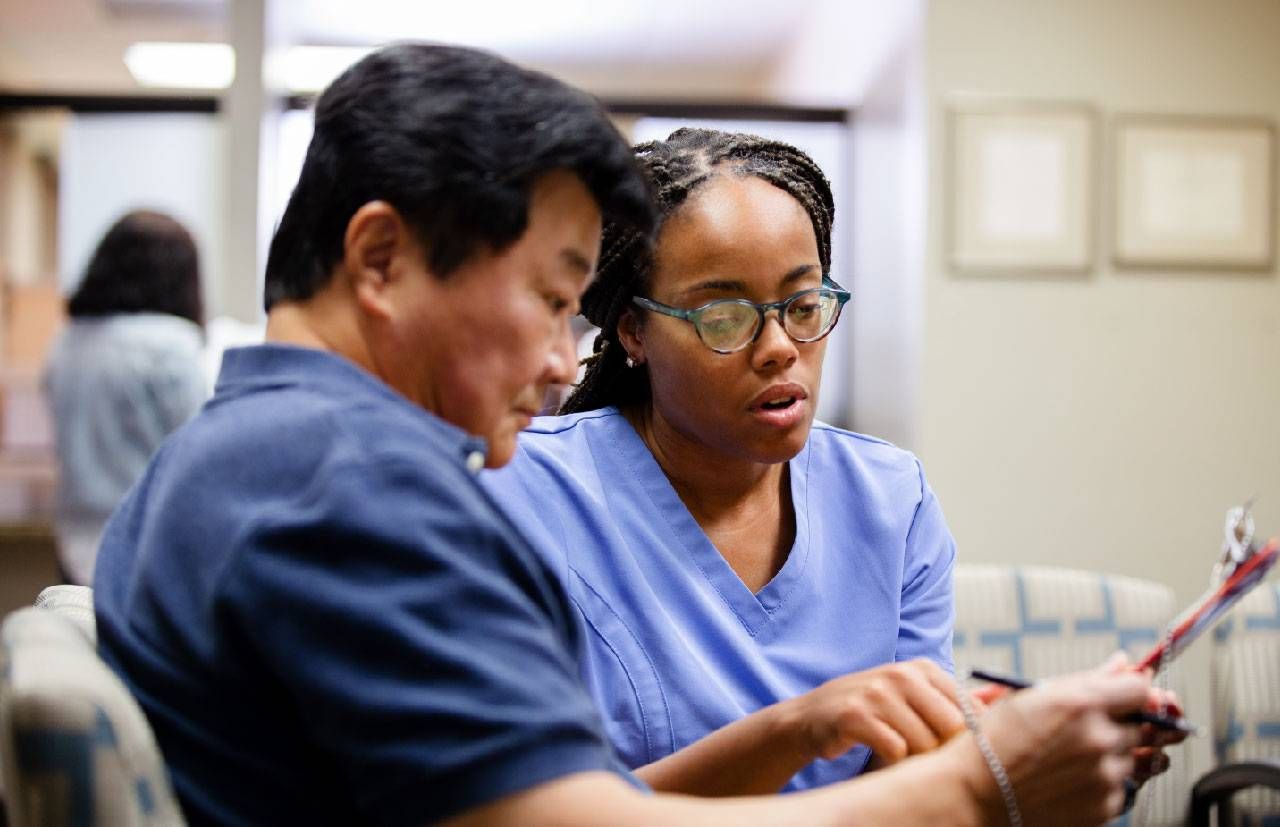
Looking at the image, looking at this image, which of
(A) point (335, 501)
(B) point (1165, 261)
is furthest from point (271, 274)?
(B) point (1165, 261)

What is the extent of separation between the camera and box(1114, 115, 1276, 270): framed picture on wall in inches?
151

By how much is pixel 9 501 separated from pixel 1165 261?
4.16 meters

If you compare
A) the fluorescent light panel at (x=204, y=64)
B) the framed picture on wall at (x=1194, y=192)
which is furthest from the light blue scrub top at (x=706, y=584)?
the fluorescent light panel at (x=204, y=64)

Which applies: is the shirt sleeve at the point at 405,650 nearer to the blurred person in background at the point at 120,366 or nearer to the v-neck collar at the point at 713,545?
the v-neck collar at the point at 713,545

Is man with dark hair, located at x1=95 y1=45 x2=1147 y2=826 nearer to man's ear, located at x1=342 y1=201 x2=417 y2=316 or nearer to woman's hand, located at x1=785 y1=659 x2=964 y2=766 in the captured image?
man's ear, located at x1=342 y1=201 x2=417 y2=316

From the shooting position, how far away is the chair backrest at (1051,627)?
6.86 ft

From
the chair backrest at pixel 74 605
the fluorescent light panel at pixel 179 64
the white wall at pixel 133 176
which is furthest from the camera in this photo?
the fluorescent light panel at pixel 179 64

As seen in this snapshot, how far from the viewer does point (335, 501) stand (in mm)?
656

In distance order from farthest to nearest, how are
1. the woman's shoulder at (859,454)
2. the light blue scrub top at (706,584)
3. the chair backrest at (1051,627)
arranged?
the chair backrest at (1051,627)
the woman's shoulder at (859,454)
the light blue scrub top at (706,584)

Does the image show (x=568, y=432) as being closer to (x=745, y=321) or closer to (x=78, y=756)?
(x=745, y=321)

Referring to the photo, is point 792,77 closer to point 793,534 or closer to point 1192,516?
point 1192,516

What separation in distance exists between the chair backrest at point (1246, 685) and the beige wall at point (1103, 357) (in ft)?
5.36

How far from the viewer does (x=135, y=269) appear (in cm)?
351

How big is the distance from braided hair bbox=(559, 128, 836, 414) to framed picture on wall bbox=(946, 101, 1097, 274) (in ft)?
7.89
